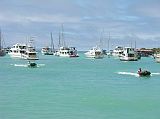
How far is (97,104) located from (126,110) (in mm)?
3980

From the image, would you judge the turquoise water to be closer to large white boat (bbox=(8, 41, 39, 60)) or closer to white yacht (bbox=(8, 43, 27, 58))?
large white boat (bbox=(8, 41, 39, 60))

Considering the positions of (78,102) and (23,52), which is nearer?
(78,102)

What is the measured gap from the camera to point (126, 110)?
41938 millimetres

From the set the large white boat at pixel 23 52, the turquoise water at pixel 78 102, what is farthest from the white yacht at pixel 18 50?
the turquoise water at pixel 78 102

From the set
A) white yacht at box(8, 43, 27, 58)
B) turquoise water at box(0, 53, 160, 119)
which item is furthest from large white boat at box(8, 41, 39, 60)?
turquoise water at box(0, 53, 160, 119)

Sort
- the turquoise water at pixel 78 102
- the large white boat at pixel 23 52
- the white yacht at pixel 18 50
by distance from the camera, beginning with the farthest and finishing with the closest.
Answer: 1. the white yacht at pixel 18 50
2. the large white boat at pixel 23 52
3. the turquoise water at pixel 78 102

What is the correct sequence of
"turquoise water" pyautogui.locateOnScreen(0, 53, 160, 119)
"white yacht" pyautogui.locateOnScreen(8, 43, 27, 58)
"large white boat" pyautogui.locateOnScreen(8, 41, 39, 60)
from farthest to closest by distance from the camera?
"white yacht" pyautogui.locateOnScreen(8, 43, 27, 58) < "large white boat" pyautogui.locateOnScreen(8, 41, 39, 60) < "turquoise water" pyautogui.locateOnScreen(0, 53, 160, 119)

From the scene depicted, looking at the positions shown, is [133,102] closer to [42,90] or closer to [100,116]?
[100,116]

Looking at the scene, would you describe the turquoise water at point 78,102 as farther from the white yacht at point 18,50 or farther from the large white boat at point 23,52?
the white yacht at point 18,50

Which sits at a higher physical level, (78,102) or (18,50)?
(18,50)

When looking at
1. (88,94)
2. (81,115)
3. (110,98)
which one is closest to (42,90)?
(88,94)

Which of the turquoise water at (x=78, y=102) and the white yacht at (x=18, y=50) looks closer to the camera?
the turquoise water at (x=78, y=102)

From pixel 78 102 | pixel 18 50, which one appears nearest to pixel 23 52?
pixel 18 50

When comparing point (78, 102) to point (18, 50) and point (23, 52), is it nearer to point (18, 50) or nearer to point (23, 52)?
point (23, 52)
